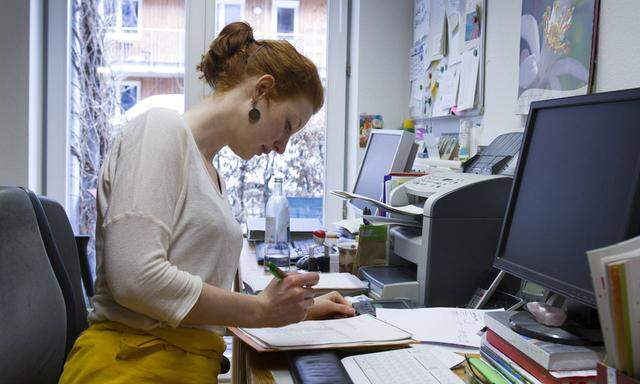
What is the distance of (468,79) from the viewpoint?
7.39 ft

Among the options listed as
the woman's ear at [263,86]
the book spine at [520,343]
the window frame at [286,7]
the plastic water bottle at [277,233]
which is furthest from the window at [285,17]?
the book spine at [520,343]

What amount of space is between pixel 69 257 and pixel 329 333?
0.81m

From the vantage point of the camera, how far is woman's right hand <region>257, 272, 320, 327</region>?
3.58 feet

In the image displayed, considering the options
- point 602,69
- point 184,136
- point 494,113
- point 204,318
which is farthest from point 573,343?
point 494,113

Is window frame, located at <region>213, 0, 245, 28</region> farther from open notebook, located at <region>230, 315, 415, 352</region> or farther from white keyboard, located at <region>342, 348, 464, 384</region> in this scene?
white keyboard, located at <region>342, 348, 464, 384</region>

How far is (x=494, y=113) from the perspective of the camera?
206 centimetres

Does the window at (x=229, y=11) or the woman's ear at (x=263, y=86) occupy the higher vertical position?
the window at (x=229, y=11)

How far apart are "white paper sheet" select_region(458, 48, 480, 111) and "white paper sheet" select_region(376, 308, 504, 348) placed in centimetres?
107

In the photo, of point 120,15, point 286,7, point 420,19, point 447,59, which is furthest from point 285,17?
point 447,59

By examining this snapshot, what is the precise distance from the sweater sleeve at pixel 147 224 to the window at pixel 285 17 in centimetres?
221

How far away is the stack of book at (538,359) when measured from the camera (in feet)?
2.70

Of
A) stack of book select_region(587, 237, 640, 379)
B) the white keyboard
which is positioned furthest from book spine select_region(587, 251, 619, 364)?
the white keyboard

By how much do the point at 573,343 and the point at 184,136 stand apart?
74 cm

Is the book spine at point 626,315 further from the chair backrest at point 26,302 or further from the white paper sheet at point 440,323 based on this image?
the chair backrest at point 26,302
